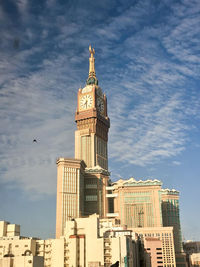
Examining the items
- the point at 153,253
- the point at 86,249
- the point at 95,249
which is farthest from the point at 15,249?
the point at 153,253

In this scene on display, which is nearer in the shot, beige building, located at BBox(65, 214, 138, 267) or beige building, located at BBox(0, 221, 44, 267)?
beige building, located at BBox(0, 221, 44, 267)

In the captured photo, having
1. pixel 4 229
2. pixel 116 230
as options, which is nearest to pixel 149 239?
pixel 116 230

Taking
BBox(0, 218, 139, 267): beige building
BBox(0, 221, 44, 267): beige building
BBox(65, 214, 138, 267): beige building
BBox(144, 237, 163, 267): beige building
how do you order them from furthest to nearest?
1. BBox(144, 237, 163, 267): beige building
2. BBox(0, 218, 139, 267): beige building
3. BBox(65, 214, 138, 267): beige building
4. BBox(0, 221, 44, 267): beige building

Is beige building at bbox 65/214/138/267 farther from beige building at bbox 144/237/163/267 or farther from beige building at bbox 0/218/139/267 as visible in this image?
beige building at bbox 144/237/163/267

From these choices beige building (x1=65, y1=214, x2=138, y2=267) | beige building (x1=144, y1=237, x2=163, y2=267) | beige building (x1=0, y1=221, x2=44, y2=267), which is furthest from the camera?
beige building (x1=144, y1=237, x2=163, y2=267)

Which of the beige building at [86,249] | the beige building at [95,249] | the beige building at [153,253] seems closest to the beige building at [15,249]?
the beige building at [86,249]

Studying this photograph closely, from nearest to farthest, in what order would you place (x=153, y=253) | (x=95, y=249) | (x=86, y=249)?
(x=95, y=249) < (x=86, y=249) < (x=153, y=253)

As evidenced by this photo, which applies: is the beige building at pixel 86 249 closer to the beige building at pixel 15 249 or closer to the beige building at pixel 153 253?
the beige building at pixel 15 249

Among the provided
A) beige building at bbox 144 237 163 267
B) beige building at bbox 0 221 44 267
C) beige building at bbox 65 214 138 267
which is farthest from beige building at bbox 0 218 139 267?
beige building at bbox 144 237 163 267

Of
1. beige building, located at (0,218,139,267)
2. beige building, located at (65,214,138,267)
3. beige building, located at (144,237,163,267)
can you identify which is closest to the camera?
beige building, located at (65,214,138,267)

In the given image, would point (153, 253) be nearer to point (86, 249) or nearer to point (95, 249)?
point (95, 249)

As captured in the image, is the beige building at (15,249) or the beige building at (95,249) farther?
the beige building at (95,249)

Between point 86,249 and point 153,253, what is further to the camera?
point 153,253

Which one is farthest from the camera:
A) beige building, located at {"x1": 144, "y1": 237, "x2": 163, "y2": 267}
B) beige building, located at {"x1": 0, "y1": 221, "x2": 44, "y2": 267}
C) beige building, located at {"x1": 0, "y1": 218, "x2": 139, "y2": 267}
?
beige building, located at {"x1": 144, "y1": 237, "x2": 163, "y2": 267}
